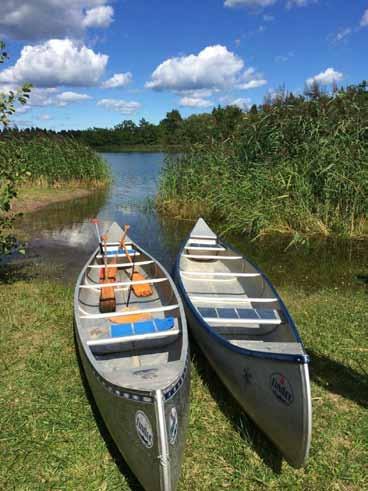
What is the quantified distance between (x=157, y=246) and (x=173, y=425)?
8.77 metres

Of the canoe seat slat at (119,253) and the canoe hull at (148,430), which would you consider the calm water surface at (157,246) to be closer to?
the canoe seat slat at (119,253)

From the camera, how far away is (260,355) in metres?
3.40

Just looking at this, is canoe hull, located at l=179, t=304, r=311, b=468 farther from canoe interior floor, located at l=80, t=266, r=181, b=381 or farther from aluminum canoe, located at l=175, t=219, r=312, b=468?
canoe interior floor, located at l=80, t=266, r=181, b=381

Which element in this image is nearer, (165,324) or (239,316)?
(165,324)

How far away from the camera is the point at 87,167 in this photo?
21.4m

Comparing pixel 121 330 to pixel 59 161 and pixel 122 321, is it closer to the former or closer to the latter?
pixel 122 321

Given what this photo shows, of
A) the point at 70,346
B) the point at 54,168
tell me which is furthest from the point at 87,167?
the point at 70,346

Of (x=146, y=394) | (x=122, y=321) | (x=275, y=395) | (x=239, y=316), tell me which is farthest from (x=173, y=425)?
(x=122, y=321)

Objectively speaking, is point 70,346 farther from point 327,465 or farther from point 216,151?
point 216,151

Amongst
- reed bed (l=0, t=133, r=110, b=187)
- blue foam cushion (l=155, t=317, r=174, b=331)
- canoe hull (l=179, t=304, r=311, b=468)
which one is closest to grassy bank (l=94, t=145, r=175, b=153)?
reed bed (l=0, t=133, r=110, b=187)

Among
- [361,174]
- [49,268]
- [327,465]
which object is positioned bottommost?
[327,465]

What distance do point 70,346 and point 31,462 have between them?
1.97 meters

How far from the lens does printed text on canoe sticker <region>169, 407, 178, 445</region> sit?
2842 millimetres

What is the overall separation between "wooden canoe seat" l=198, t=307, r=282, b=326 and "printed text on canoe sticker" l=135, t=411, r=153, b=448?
6.57 ft
